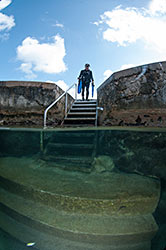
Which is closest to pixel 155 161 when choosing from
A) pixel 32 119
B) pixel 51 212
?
pixel 51 212

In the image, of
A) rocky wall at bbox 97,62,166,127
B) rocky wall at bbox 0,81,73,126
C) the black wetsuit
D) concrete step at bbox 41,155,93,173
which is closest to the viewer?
concrete step at bbox 41,155,93,173

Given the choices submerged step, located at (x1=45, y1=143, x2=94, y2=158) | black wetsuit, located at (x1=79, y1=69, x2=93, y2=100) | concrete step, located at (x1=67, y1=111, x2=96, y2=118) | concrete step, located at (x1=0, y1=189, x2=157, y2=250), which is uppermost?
black wetsuit, located at (x1=79, y1=69, x2=93, y2=100)

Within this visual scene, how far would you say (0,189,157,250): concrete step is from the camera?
1.38 m

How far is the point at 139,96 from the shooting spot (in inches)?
142

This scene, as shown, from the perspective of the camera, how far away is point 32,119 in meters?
4.78

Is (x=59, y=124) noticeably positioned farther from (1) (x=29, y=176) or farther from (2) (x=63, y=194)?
(2) (x=63, y=194)

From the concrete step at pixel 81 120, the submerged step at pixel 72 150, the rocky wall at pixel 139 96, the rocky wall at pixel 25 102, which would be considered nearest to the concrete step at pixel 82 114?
the concrete step at pixel 81 120

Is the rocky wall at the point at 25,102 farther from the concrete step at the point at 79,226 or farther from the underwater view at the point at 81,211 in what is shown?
the concrete step at the point at 79,226

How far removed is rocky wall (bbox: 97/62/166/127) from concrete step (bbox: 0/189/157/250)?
251 cm

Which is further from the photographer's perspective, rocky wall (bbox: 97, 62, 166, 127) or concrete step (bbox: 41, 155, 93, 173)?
rocky wall (bbox: 97, 62, 166, 127)

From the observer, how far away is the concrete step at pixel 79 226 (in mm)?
1377

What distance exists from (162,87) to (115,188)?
2.68 metres

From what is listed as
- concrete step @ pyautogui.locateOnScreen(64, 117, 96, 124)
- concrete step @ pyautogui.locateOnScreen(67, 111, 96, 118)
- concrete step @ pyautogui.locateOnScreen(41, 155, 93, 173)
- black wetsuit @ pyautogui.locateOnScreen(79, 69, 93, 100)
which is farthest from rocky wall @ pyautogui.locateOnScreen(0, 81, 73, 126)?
black wetsuit @ pyautogui.locateOnScreen(79, 69, 93, 100)

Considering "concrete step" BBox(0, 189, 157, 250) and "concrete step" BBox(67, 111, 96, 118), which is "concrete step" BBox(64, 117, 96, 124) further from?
"concrete step" BBox(0, 189, 157, 250)
